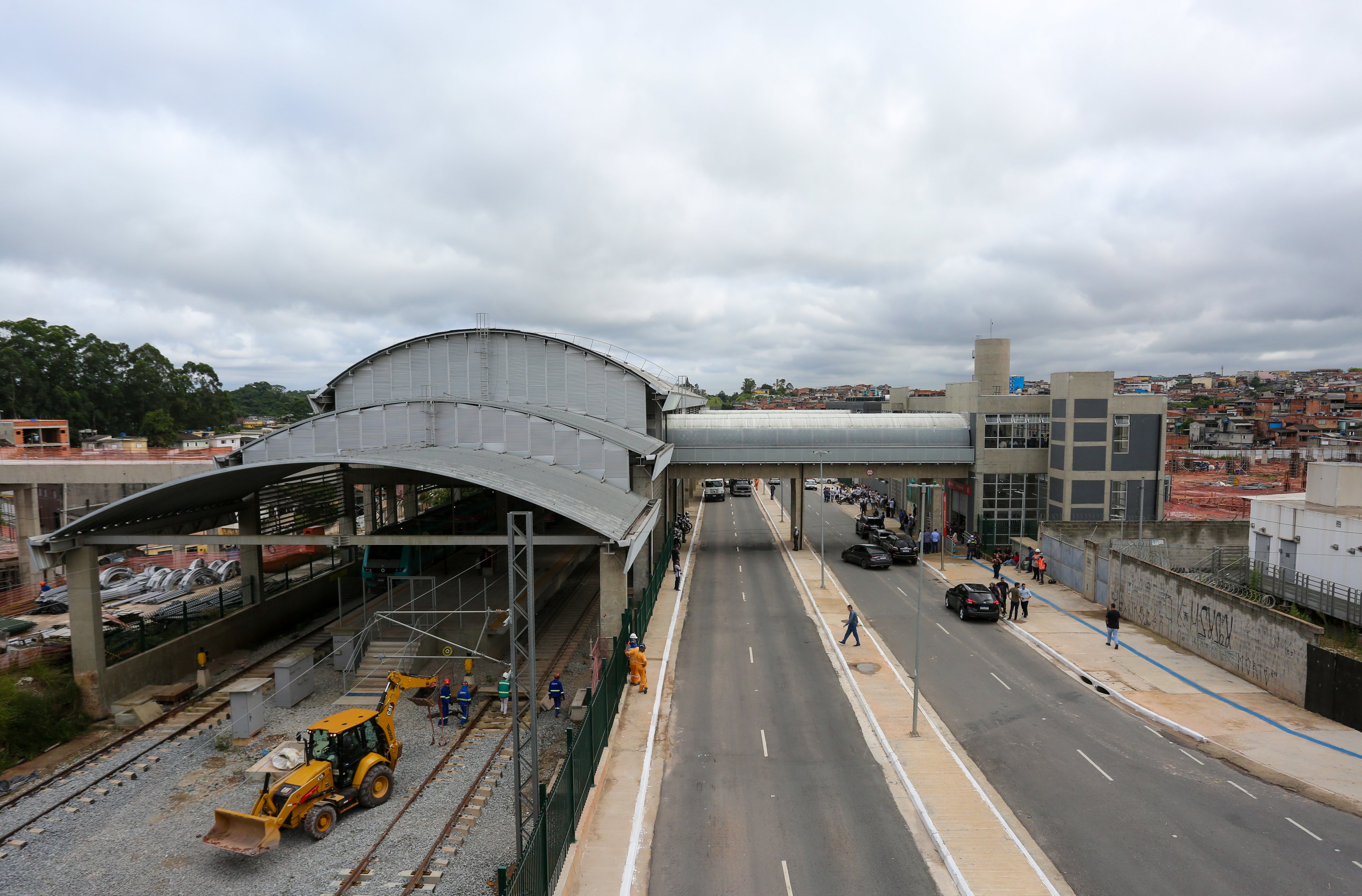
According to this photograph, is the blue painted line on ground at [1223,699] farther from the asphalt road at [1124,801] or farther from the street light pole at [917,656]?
the street light pole at [917,656]

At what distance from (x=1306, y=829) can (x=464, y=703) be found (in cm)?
1888

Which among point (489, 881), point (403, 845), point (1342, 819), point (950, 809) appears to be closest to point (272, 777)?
point (403, 845)

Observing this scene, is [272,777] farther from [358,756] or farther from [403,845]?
[403,845]

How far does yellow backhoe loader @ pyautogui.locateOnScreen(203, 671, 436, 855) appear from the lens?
1277 centimetres

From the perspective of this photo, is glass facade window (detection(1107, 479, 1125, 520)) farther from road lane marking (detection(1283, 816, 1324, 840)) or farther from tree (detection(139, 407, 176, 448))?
tree (detection(139, 407, 176, 448))

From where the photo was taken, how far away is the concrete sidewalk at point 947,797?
10992 mm

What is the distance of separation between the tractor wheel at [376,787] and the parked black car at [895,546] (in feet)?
94.6

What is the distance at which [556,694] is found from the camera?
18.7 metres

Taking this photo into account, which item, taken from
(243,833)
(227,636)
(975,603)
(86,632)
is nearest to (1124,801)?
(975,603)

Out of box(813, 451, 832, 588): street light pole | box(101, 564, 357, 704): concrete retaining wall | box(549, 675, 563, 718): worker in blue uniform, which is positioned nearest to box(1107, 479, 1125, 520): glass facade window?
box(813, 451, 832, 588): street light pole

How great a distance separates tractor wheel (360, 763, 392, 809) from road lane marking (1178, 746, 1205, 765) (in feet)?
59.1

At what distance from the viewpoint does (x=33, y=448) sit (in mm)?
39562

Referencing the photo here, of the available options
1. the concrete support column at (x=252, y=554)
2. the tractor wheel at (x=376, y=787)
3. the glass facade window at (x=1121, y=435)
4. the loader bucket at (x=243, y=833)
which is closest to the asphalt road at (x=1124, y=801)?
the tractor wheel at (x=376, y=787)

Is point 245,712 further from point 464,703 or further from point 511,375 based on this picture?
point 511,375
